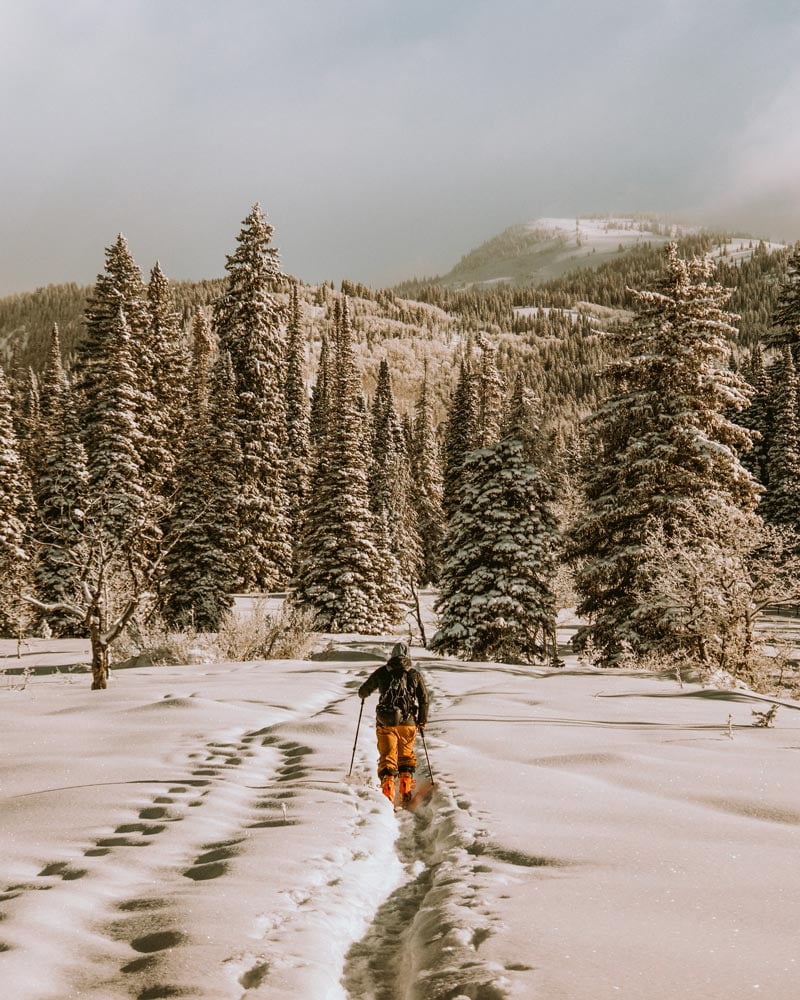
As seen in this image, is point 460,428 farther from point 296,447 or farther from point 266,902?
point 266,902

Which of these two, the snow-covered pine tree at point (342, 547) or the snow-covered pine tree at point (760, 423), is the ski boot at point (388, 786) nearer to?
the snow-covered pine tree at point (342, 547)

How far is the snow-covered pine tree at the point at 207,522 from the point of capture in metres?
31.0

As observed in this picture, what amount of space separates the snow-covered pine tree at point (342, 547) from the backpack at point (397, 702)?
23.2 metres

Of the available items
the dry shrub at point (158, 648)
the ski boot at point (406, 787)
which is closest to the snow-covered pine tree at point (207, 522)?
the dry shrub at point (158, 648)

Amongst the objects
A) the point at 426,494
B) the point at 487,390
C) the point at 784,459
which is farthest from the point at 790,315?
the point at 426,494

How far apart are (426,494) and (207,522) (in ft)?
107

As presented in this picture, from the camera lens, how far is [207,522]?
1273 inches

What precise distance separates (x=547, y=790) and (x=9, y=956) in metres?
4.75

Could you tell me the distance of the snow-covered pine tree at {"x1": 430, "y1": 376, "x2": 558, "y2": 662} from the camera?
24.6 meters

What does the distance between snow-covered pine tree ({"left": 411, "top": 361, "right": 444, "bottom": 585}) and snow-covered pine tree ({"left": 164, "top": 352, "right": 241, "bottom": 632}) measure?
84.6ft

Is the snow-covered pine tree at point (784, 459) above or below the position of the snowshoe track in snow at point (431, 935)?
above

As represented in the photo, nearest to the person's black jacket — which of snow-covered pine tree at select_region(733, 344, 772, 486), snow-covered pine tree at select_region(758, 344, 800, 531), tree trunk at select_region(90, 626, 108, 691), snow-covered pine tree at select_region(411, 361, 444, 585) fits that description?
tree trunk at select_region(90, 626, 108, 691)

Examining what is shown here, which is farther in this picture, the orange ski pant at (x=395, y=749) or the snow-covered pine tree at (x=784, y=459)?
the snow-covered pine tree at (x=784, y=459)

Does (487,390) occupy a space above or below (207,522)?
above
